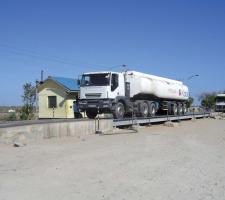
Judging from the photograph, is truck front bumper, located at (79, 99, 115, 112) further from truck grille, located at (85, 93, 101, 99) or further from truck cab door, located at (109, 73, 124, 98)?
truck cab door, located at (109, 73, 124, 98)

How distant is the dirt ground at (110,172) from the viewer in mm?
9969

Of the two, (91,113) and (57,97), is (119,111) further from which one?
(57,97)

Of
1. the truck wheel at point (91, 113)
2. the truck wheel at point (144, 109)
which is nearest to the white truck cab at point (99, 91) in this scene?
the truck wheel at point (91, 113)

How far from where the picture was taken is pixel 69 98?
4256cm

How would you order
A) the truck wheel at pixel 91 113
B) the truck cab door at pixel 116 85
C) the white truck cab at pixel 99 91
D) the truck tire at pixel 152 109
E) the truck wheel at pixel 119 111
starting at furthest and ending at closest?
the truck tire at pixel 152 109 → the truck wheel at pixel 91 113 → the truck wheel at pixel 119 111 → the truck cab door at pixel 116 85 → the white truck cab at pixel 99 91

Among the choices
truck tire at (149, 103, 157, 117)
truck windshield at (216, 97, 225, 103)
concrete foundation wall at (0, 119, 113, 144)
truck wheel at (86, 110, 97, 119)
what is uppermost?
truck windshield at (216, 97, 225, 103)

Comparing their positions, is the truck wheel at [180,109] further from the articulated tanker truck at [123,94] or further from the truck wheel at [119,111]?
the truck wheel at [119,111]

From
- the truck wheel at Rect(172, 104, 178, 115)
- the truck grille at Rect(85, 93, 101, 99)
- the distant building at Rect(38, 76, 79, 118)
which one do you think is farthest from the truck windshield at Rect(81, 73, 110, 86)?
the distant building at Rect(38, 76, 79, 118)

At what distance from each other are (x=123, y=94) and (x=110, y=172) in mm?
15639

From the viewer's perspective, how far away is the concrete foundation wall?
18250 mm

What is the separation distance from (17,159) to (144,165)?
4.32 metres

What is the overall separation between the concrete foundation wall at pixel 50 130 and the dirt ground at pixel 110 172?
692 mm

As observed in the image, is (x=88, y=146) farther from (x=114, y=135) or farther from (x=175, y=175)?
(x=175, y=175)

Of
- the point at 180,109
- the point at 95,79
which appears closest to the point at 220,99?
the point at 180,109
